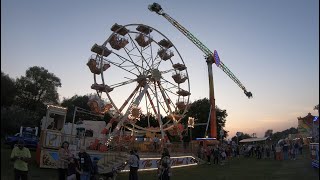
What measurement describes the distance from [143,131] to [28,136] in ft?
34.7

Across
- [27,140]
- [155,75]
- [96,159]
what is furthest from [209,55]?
[96,159]

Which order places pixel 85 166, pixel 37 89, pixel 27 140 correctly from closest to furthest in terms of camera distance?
1. pixel 85 166
2. pixel 27 140
3. pixel 37 89

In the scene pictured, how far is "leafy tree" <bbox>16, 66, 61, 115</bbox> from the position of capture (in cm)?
7688

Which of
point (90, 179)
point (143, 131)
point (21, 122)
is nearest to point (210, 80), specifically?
point (143, 131)

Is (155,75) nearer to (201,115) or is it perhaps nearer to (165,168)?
(165,168)

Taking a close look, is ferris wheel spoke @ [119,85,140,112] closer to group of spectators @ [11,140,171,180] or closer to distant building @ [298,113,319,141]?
distant building @ [298,113,319,141]

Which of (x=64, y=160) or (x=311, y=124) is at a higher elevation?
(x=311, y=124)

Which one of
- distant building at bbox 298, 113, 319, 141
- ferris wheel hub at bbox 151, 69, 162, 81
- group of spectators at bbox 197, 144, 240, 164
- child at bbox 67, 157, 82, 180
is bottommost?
child at bbox 67, 157, 82, 180

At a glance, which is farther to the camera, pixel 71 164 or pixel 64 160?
pixel 64 160

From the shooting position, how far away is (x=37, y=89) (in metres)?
78.8

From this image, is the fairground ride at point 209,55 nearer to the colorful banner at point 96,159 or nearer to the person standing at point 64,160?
the colorful banner at point 96,159

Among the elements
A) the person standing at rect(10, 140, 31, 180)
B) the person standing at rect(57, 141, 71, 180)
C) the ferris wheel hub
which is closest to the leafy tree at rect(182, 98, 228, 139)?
the ferris wheel hub

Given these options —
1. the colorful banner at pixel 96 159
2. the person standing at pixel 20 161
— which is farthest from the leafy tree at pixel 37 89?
the person standing at pixel 20 161

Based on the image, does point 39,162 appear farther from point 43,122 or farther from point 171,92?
point 171,92
